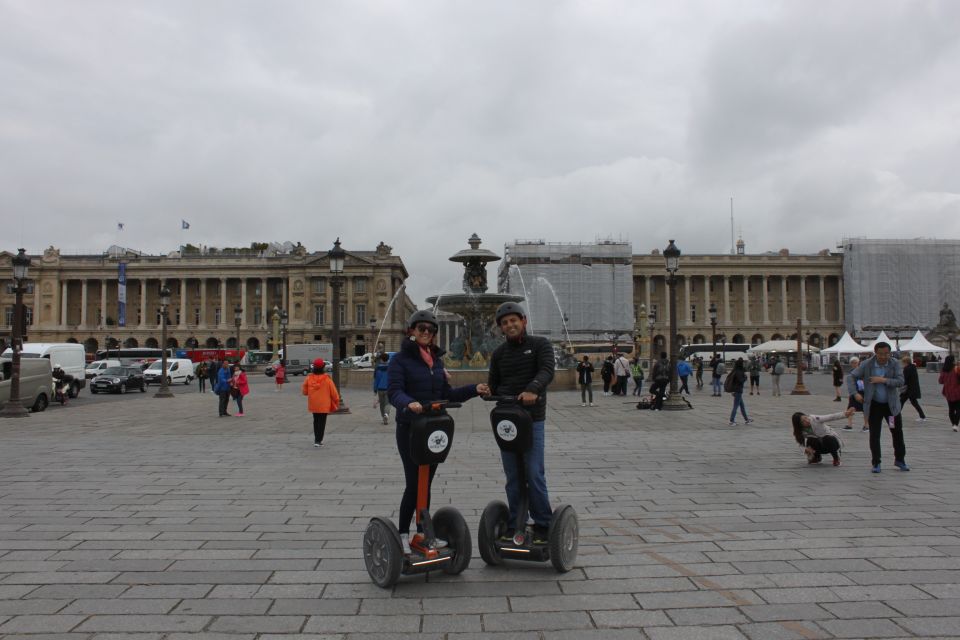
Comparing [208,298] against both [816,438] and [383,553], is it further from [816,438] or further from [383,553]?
[383,553]

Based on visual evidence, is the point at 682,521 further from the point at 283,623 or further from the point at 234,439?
the point at 234,439

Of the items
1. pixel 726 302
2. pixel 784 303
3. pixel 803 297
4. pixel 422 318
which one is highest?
pixel 803 297

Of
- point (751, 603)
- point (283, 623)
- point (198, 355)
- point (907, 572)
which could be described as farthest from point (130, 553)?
point (198, 355)

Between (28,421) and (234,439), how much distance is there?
8263 mm

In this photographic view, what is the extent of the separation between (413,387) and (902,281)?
325ft

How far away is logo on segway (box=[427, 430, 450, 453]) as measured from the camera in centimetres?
482

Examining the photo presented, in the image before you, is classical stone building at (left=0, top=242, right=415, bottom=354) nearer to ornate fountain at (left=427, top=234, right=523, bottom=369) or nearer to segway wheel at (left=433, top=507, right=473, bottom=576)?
ornate fountain at (left=427, top=234, right=523, bottom=369)

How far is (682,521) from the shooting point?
6.72 m

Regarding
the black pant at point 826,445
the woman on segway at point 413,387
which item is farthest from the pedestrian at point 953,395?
the woman on segway at point 413,387

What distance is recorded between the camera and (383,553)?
4785 mm

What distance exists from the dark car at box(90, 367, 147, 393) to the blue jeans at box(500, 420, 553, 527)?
3551 centimetres

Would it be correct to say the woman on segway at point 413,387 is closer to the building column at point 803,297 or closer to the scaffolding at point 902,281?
the scaffolding at point 902,281

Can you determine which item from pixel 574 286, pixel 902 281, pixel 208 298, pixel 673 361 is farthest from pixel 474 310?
pixel 208 298

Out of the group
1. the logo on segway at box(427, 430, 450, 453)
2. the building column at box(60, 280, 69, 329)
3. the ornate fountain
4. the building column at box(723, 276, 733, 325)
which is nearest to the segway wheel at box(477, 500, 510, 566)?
the logo on segway at box(427, 430, 450, 453)
